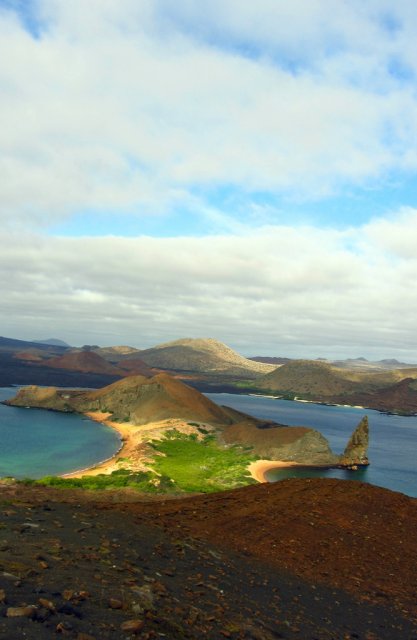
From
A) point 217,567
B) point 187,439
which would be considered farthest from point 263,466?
point 217,567

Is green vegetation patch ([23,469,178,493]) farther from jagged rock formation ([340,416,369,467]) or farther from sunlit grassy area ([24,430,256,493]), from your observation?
jagged rock formation ([340,416,369,467])

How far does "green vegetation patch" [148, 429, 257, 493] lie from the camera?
2064 inches

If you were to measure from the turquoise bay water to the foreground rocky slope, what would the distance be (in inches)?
1129

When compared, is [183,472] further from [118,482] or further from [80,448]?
[80,448]

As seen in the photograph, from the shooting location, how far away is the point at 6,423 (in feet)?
311

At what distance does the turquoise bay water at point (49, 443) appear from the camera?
5886 centimetres

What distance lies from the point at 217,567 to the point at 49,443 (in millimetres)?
65676

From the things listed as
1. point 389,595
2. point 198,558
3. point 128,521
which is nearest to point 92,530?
point 128,521

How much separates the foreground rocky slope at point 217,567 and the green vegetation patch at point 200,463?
71.2 ft

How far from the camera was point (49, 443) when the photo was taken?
76562 millimetres

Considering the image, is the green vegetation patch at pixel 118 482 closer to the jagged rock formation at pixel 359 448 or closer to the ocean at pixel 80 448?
the ocean at pixel 80 448

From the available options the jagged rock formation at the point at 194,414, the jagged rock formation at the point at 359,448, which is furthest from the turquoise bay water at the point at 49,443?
the jagged rock formation at the point at 359,448

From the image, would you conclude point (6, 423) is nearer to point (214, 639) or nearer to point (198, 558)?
point (198, 558)

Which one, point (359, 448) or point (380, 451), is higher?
point (359, 448)
